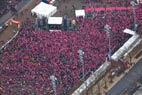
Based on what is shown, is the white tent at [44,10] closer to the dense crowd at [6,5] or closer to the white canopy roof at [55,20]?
the white canopy roof at [55,20]

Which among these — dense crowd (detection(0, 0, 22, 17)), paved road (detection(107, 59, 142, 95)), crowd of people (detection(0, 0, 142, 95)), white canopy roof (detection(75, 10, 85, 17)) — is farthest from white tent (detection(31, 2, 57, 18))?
paved road (detection(107, 59, 142, 95))

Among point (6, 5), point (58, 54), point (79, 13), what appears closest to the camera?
point (58, 54)

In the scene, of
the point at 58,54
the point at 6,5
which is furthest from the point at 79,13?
the point at 6,5

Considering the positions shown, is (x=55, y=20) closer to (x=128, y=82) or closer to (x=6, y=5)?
(x=6, y=5)

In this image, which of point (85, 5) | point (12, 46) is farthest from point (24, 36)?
point (85, 5)

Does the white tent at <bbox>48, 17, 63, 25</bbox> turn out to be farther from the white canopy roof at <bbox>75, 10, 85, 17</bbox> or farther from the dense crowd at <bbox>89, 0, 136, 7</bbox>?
the dense crowd at <bbox>89, 0, 136, 7</bbox>
